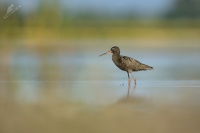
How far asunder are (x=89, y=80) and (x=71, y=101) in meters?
1.10

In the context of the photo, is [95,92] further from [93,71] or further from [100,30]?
[100,30]

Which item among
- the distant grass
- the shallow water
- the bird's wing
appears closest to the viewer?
the shallow water

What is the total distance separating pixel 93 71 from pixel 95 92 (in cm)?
116

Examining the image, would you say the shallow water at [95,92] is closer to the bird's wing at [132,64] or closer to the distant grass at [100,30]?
the bird's wing at [132,64]

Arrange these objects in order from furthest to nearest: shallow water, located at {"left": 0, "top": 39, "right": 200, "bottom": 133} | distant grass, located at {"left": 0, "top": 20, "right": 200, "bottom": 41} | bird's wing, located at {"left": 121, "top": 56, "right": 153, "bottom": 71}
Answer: distant grass, located at {"left": 0, "top": 20, "right": 200, "bottom": 41} < bird's wing, located at {"left": 121, "top": 56, "right": 153, "bottom": 71} < shallow water, located at {"left": 0, "top": 39, "right": 200, "bottom": 133}

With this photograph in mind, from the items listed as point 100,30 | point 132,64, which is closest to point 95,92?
point 132,64

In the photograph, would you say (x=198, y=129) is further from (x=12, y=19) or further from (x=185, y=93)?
(x=12, y=19)

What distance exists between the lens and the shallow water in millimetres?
3123

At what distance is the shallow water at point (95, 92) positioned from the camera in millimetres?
3123

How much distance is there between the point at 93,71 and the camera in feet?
17.8

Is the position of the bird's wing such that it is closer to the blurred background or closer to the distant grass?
the blurred background

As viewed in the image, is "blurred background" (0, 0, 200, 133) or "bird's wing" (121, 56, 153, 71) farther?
"bird's wing" (121, 56, 153, 71)

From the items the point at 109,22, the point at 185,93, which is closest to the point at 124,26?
the point at 109,22

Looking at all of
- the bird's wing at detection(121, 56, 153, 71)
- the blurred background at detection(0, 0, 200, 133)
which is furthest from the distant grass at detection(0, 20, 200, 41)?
the bird's wing at detection(121, 56, 153, 71)
